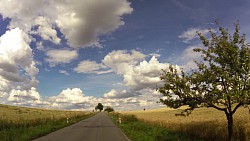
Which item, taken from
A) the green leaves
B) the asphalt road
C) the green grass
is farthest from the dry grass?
the green leaves

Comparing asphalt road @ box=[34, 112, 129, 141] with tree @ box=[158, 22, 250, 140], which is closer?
tree @ box=[158, 22, 250, 140]

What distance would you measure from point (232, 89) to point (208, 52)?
7.31 feet

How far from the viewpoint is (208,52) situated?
13.8m

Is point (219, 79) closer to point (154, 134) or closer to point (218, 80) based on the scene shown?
point (218, 80)

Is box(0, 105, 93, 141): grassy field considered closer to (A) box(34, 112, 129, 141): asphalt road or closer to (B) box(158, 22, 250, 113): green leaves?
(A) box(34, 112, 129, 141): asphalt road

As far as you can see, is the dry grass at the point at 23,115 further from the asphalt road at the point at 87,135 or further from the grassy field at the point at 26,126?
the asphalt road at the point at 87,135

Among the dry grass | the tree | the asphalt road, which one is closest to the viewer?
the tree

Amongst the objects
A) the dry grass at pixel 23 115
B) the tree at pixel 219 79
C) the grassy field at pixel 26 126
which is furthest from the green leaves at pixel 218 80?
the dry grass at pixel 23 115

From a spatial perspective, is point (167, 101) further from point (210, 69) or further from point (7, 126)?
point (7, 126)

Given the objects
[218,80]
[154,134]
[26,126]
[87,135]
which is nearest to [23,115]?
[26,126]

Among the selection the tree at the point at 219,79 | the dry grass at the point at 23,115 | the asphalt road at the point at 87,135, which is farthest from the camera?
the dry grass at the point at 23,115

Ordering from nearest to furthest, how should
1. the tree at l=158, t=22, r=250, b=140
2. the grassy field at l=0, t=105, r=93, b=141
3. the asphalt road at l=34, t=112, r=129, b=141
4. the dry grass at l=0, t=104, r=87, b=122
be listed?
1. the tree at l=158, t=22, r=250, b=140
2. the asphalt road at l=34, t=112, r=129, b=141
3. the grassy field at l=0, t=105, r=93, b=141
4. the dry grass at l=0, t=104, r=87, b=122

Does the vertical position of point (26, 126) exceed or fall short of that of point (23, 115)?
it falls short

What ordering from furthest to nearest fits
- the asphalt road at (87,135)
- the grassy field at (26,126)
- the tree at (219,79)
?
the grassy field at (26,126)
the asphalt road at (87,135)
the tree at (219,79)
